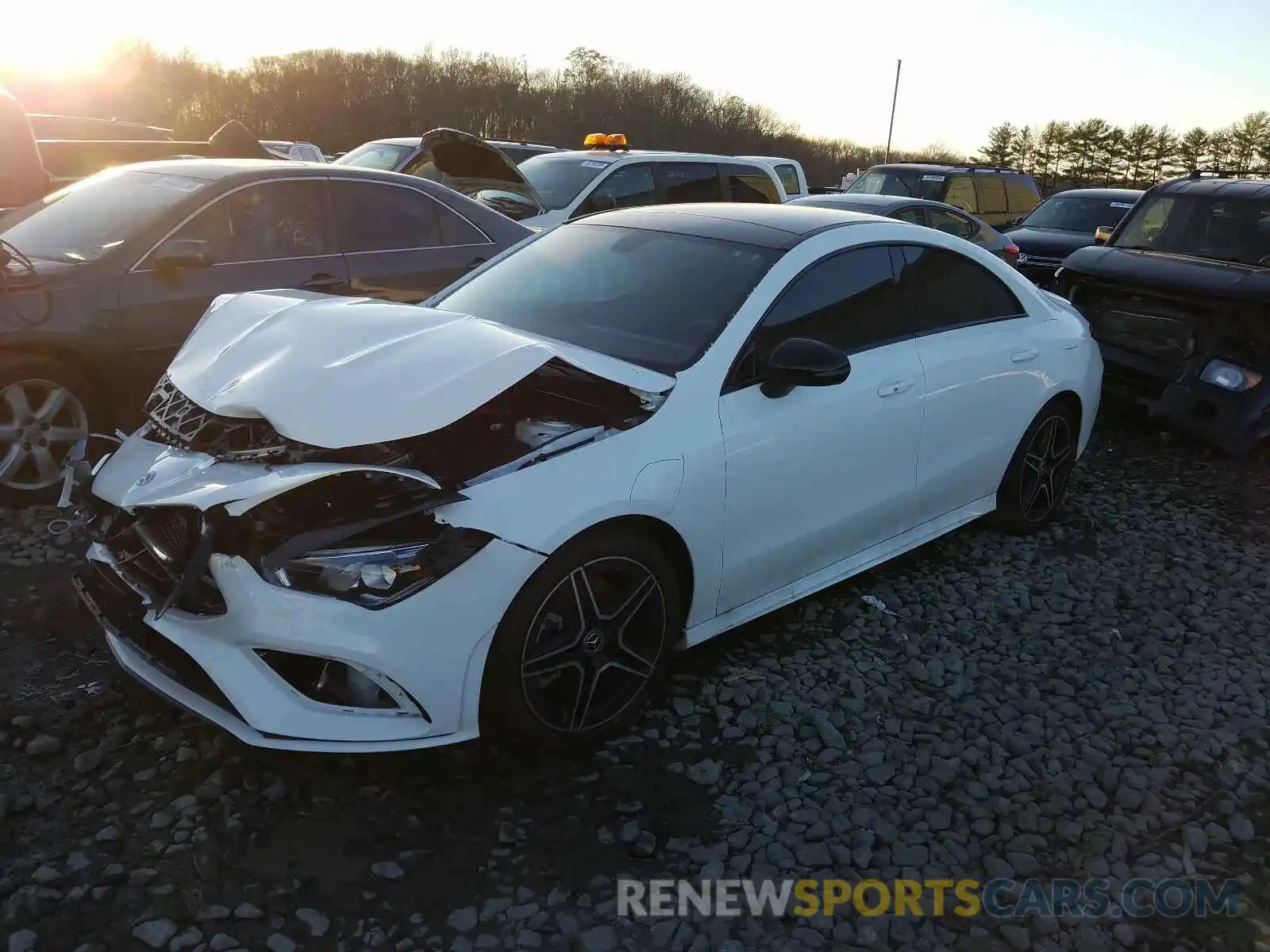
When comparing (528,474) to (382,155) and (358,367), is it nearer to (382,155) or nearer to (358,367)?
(358,367)

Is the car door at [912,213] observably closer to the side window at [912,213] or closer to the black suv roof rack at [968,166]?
the side window at [912,213]

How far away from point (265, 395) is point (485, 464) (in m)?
0.69

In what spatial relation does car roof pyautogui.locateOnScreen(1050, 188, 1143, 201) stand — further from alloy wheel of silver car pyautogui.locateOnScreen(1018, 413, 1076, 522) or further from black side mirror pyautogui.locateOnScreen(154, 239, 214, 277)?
black side mirror pyautogui.locateOnScreen(154, 239, 214, 277)

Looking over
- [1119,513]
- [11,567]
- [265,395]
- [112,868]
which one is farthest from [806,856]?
[1119,513]

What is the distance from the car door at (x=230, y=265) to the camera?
15.9 ft

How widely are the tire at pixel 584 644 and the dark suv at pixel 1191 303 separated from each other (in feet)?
15.8

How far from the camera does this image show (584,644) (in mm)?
3012

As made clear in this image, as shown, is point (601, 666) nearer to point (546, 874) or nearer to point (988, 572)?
point (546, 874)

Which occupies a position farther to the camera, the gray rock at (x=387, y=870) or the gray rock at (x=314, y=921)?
the gray rock at (x=387, y=870)

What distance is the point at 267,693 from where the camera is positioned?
2.65 meters

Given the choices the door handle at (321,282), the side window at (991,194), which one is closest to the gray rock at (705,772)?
the door handle at (321,282)

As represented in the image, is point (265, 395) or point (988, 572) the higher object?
point (265, 395)

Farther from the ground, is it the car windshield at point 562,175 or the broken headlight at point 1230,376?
the car windshield at point 562,175

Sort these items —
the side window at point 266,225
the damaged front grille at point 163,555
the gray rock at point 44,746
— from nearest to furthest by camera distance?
1. the damaged front grille at point 163,555
2. the gray rock at point 44,746
3. the side window at point 266,225
